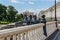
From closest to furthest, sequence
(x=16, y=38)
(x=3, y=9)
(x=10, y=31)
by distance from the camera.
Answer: (x=10, y=31) → (x=16, y=38) → (x=3, y=9)

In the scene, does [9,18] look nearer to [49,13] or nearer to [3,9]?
[3,9]

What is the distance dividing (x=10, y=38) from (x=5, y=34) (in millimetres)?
663

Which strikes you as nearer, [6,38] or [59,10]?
[6,38]

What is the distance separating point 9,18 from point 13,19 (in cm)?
392

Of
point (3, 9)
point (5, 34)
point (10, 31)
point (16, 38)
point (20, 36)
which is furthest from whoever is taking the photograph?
point (3, 9)

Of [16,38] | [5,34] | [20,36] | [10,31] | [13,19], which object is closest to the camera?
[5,34]

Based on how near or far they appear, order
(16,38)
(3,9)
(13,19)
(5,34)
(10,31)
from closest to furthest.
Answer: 1. (5,34)
2. (10,31)
3. (16,38)
4. (13,19)
5. (3,9)

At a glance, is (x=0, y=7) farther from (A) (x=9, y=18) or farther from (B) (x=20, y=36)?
(B) (x=20, y=36)

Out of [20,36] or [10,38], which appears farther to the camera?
[20,36]

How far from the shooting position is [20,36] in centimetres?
688

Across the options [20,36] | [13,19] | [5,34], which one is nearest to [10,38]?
[5,34]

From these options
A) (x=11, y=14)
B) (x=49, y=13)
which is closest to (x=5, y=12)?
(x=11, y=14)

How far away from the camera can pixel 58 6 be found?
3794 inches

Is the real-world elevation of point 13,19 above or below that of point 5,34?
below
